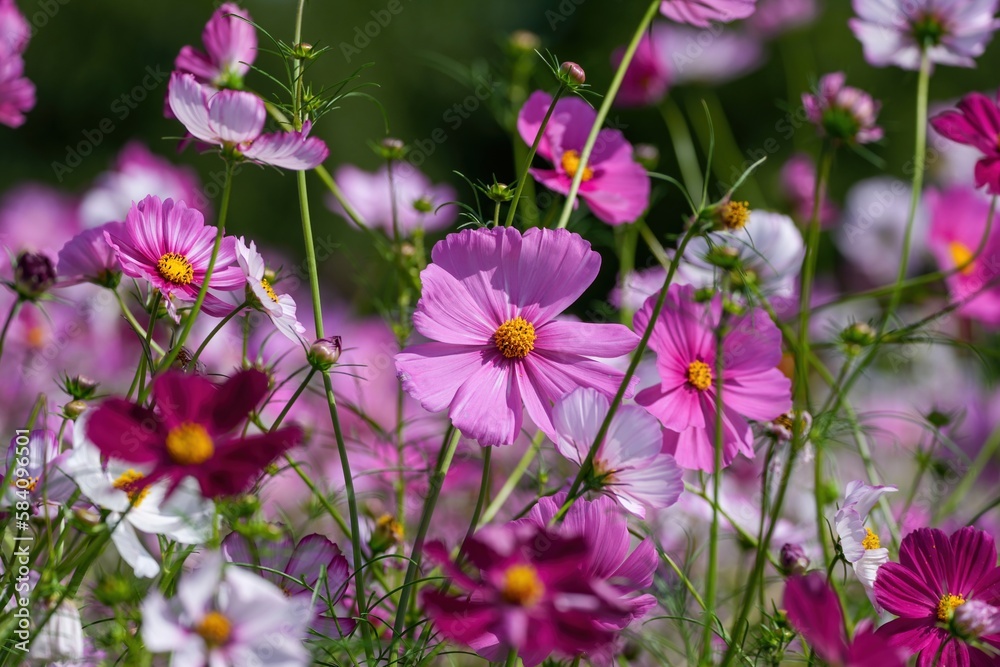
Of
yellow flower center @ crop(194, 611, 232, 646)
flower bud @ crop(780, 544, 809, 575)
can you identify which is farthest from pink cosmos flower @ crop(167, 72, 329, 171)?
flower bud @ crop(780, 544, 809, 575)

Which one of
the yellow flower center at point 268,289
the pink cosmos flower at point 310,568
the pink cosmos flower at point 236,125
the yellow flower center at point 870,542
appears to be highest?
the pink cosmos flower at point 236,125

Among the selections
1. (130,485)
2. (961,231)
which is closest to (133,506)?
(130,485)

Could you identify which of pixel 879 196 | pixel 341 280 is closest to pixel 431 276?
pixel 879 196

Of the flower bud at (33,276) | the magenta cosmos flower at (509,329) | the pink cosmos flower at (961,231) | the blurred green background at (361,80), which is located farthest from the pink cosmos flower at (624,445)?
the blurred green background at (361,80)

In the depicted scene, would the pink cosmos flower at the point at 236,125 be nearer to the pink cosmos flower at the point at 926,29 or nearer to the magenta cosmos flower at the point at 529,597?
the magenta cosmos flower at the point at 529,597

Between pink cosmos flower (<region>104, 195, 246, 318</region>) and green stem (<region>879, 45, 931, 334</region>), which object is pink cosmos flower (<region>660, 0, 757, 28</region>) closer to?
green stem (<region>879, 45, 931, 334</region>)
